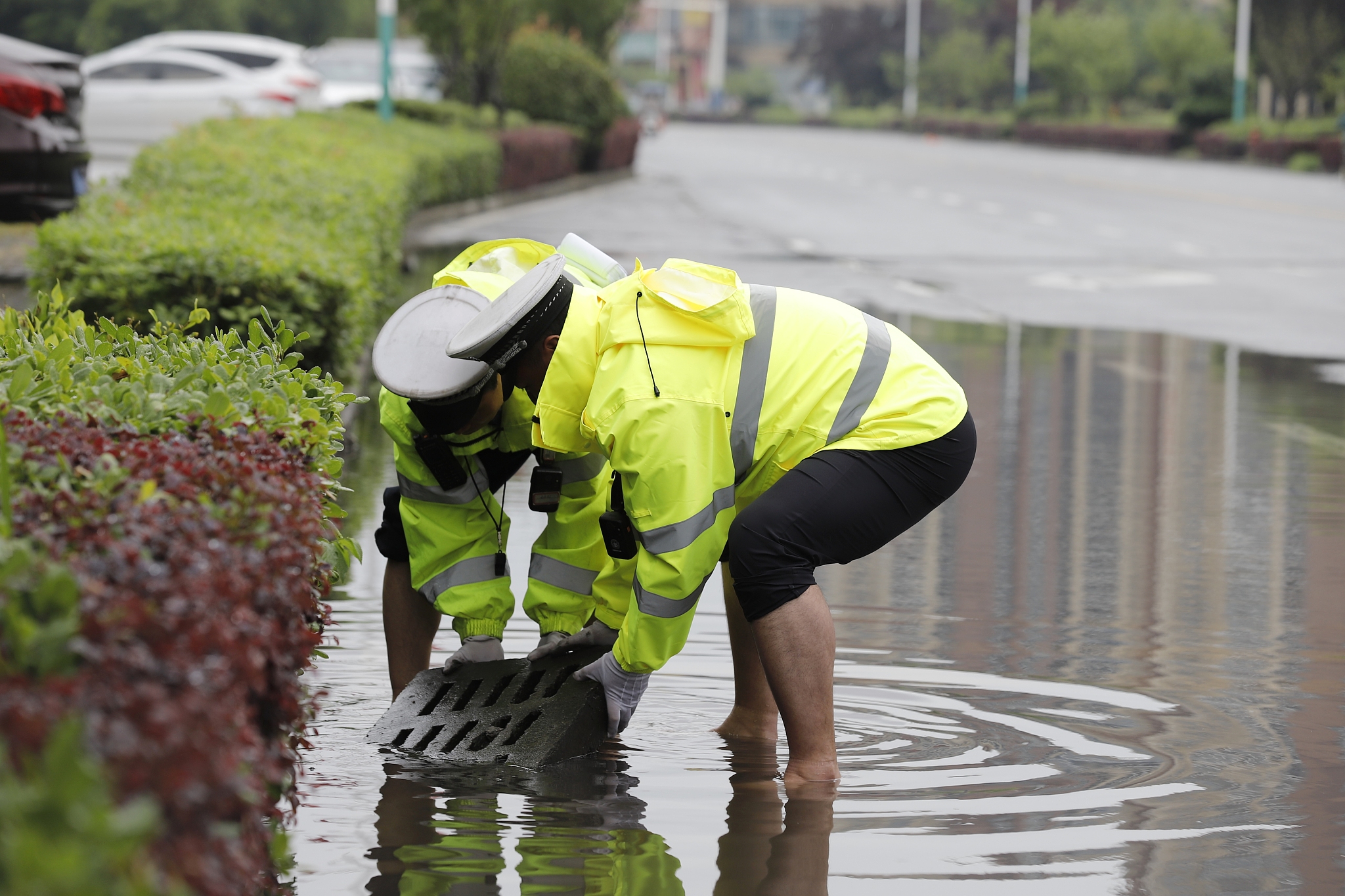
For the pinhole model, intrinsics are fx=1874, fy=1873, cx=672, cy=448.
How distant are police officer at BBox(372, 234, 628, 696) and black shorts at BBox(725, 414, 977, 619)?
18.4 inches

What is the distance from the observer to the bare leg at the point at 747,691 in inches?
186

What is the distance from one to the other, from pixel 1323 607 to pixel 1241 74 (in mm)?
47375

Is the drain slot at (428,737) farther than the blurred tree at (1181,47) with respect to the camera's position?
No

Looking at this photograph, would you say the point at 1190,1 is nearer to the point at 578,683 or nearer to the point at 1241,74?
the point at 1241,74

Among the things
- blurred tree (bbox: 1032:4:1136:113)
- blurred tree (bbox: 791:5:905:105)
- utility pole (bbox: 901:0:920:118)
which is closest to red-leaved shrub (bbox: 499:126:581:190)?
blurred tree (bbox: 1032:4:1136:113)

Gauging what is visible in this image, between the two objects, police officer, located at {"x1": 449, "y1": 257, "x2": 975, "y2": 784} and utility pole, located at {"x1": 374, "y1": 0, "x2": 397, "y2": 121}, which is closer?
police officer, located at {"x1": 449, "y1": 257, "x2": 975, "y2": 784}

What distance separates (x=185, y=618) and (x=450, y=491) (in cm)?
224

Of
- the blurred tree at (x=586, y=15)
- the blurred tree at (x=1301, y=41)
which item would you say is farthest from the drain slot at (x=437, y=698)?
the blurred tree at (x=1301, y=41)

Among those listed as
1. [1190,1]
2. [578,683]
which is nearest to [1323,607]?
[578,683]

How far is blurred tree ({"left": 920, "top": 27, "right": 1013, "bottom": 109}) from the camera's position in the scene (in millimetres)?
79062

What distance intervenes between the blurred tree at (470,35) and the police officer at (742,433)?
2276 cm

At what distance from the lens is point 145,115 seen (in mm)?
27812

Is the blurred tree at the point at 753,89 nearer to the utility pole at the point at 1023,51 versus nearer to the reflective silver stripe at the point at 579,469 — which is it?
the utility pole at the point at 1023,51

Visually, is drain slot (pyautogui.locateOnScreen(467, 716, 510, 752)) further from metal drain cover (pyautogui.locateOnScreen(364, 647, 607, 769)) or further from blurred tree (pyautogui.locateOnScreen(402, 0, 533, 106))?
blurred tree (pyautogui.locateOnScreen(402, 0, 533, 106))
